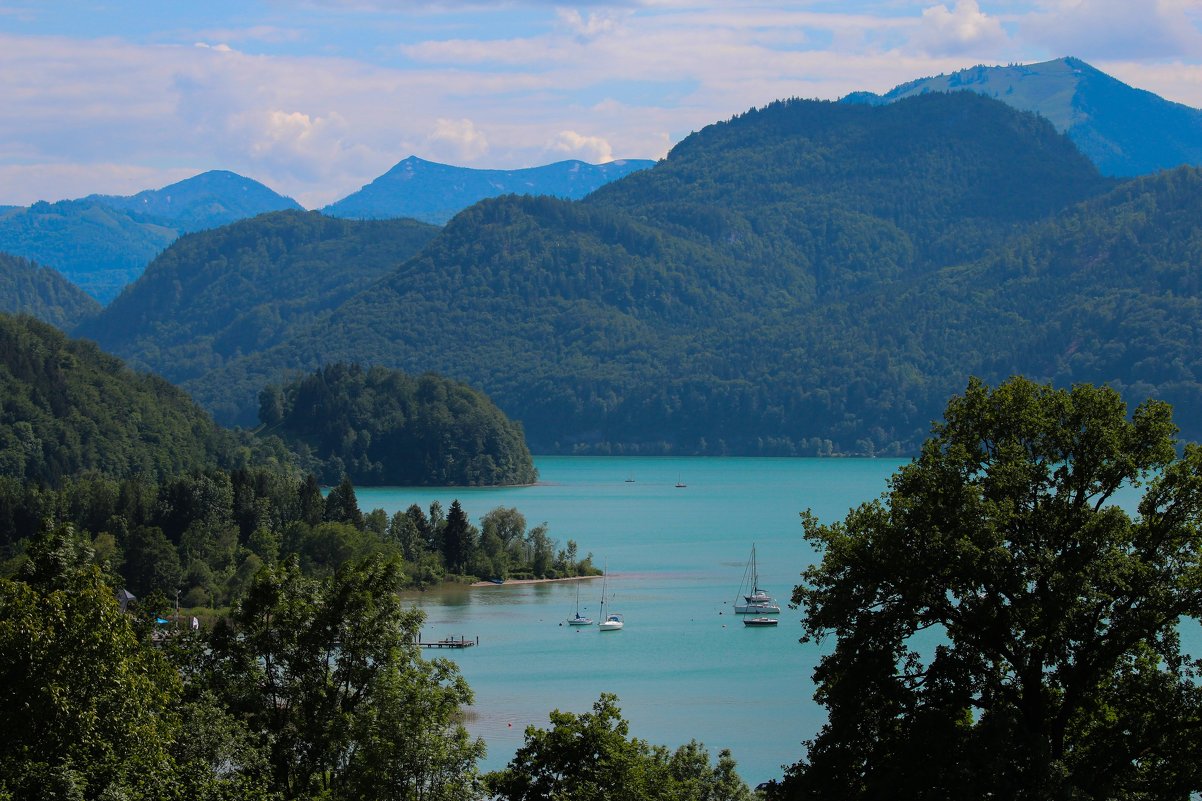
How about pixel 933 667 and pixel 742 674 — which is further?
pixel 742 674

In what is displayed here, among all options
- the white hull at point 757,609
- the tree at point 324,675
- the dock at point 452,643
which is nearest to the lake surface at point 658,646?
the white hull at point 757,609

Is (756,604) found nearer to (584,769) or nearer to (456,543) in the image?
(456,543)

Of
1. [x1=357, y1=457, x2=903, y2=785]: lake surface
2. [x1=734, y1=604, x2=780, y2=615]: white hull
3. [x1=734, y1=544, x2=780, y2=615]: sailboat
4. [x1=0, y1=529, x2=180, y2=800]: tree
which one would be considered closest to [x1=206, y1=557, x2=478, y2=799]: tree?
[x1=0, y1=529, x2=180, y2=800]: tree

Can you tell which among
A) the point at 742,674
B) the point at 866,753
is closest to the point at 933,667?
the point at 866,753

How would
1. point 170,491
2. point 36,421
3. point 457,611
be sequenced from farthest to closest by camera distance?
point 36,421, point 170,491, point 457,611

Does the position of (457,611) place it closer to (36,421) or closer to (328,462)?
(36,421)

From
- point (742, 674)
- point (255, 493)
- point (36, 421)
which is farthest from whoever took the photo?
point (36, 421)

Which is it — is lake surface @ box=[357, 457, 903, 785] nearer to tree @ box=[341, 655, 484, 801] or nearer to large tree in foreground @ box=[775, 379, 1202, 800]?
tree @ box=[341, 655, 484, 801]
